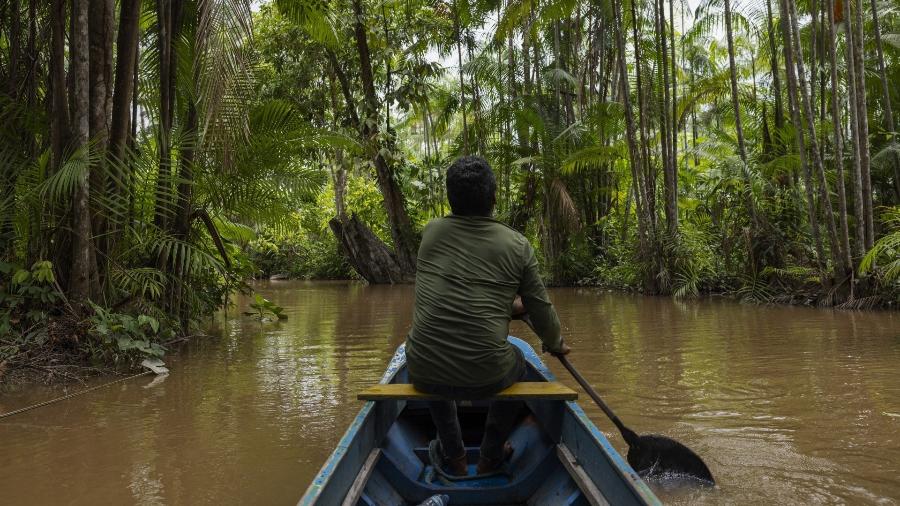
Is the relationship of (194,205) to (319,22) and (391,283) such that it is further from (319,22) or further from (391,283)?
(391,283)

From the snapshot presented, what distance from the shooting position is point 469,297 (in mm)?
2977

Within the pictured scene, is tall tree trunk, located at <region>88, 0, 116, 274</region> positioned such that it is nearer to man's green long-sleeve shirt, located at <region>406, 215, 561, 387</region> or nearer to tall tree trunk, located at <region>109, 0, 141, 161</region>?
tall tree trunk, located at <region>109, 0, 141, 161</region>

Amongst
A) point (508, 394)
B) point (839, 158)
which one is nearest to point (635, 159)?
point (839, 158)

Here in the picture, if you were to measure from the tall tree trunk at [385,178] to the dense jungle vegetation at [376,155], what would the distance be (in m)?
0.07

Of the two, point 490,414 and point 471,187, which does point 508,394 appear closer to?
point 490,414

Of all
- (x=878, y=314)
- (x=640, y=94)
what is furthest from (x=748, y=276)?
(x=640, y=94)

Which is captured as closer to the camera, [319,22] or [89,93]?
[89,93]

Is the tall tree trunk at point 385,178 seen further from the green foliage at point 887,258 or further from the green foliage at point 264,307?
the green foliage at point 887,258

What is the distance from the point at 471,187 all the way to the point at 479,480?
1257 millimetres

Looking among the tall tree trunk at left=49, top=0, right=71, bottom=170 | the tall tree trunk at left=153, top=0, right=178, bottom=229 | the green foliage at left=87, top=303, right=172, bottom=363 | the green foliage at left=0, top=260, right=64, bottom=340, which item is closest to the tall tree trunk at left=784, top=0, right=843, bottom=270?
the tall tree trunk at left=153, top=0, right=178, bottom=229

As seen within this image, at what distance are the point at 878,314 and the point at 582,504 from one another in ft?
28.1

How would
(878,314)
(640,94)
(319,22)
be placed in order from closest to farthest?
(878,314) < (319,22) < (640,94)

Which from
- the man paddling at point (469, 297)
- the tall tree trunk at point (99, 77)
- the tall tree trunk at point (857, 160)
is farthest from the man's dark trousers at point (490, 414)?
the tall tree trunk at point (857, 160)

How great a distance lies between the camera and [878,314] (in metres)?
9.75
